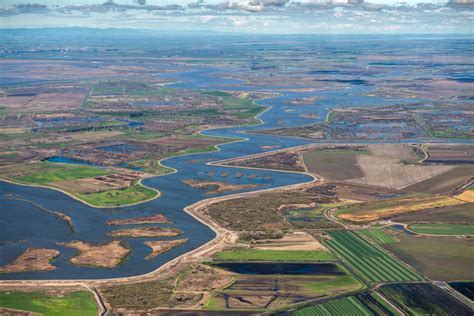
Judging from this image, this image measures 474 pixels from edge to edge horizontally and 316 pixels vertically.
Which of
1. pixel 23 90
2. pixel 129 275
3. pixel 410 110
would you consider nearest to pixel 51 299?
pixel 129 275

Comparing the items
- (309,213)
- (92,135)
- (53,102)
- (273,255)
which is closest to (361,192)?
(309,213)

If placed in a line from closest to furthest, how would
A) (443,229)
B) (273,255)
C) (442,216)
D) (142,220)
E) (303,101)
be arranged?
(273,255) → (443,229) → (142,220) → (442,216) → (303,101)

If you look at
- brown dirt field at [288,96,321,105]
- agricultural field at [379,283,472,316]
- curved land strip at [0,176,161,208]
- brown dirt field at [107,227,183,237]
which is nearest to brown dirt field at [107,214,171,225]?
brown dirt field at [107,227,183,237]

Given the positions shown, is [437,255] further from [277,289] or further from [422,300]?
[277,289]

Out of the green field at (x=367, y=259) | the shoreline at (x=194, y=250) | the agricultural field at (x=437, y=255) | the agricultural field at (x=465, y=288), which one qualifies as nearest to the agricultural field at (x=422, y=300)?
the agricultural field at (x=465, y=288)

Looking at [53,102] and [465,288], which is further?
[53,102]

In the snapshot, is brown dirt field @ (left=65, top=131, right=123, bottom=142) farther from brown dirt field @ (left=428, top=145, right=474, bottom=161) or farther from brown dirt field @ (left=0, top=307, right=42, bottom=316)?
brown dirt field @ (left=0, top=307, right=42, bottom=316)
